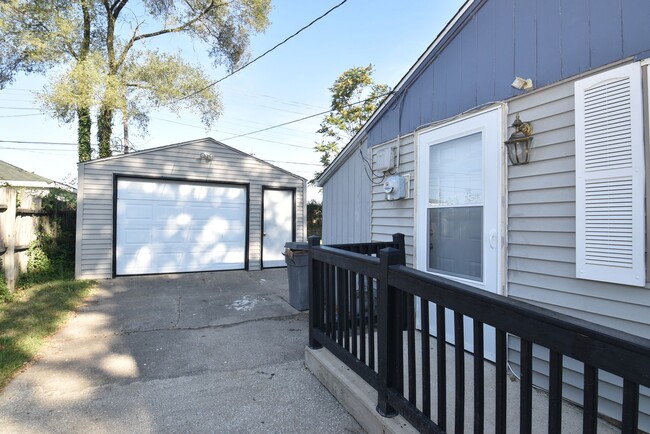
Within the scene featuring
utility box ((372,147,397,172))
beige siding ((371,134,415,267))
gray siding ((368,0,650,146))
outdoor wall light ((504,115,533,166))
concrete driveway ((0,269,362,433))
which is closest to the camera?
gray siding ((368,0,650,146))

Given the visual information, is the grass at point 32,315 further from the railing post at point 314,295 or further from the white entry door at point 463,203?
the white entry door at point 463,203

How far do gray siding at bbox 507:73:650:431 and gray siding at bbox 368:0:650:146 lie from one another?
0.19 metres

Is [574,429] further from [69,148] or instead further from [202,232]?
[69,148]

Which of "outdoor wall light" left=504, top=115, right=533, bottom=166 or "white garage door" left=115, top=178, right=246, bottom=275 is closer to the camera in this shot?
"outdoor wall light" left=504, top=115, right=533, bottom=166

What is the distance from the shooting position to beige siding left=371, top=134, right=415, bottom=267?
3.66m

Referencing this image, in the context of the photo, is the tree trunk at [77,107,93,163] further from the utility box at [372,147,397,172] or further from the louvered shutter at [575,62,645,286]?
the louvered shutter at [575,62,645,286]

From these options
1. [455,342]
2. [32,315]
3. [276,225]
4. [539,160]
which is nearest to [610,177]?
[539,160]

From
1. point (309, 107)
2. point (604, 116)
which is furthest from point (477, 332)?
point (309, 107)

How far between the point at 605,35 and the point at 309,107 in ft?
54.3

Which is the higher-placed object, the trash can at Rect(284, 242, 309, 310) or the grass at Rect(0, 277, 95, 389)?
the trash can at Rect(284, 242, 309, 310)

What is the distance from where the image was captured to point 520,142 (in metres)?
2.49

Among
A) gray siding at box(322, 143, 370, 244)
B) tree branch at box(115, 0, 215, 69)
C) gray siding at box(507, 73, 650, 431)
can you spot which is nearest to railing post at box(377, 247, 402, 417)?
gray siding at box(507, 73, 650, 431)

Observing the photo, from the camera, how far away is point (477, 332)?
4.54 feet

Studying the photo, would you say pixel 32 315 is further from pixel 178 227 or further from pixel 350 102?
pixel 350 102
